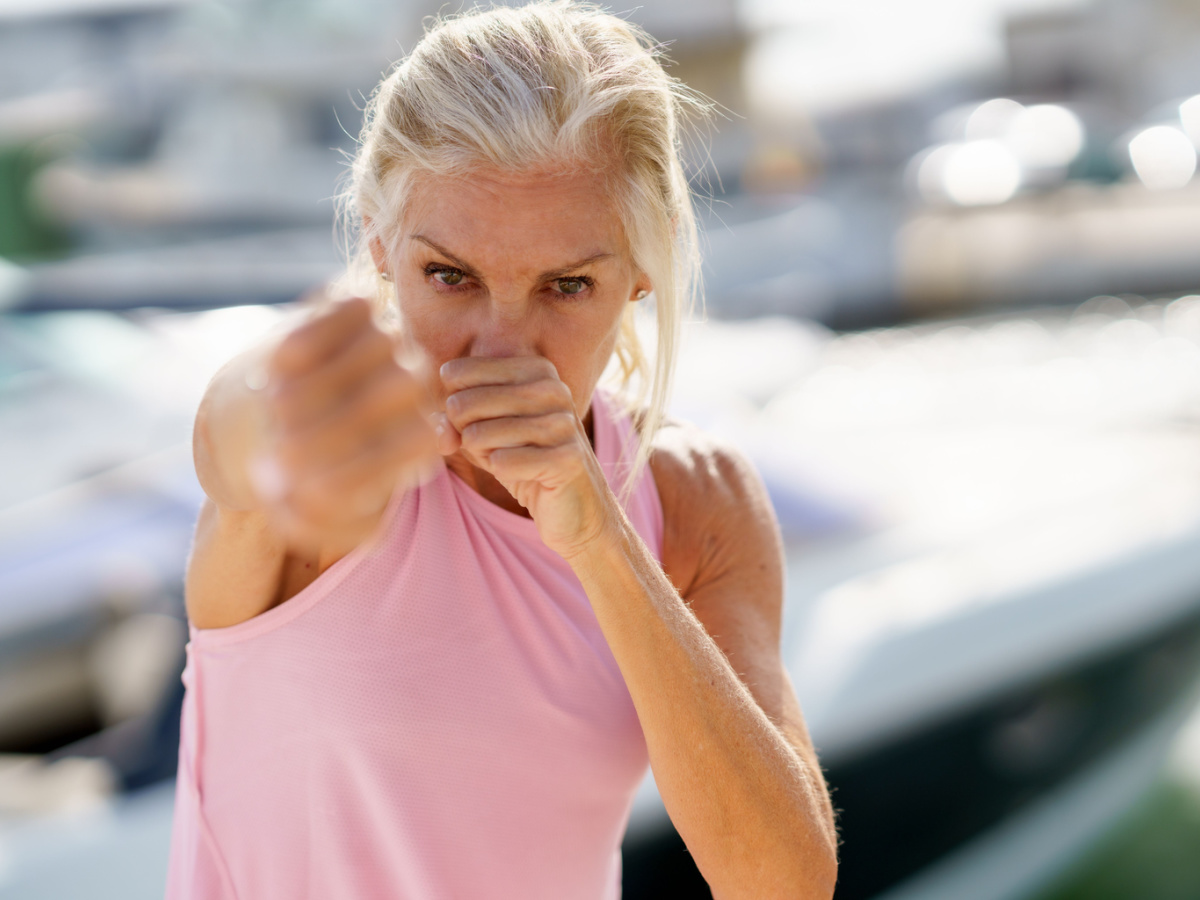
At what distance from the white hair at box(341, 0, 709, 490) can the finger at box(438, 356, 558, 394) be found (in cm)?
21

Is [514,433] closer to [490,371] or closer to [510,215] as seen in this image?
[490,371]

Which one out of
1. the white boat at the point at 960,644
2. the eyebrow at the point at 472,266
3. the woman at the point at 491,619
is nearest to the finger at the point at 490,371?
the woman at the point at 491,619

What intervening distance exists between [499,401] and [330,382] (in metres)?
0.24

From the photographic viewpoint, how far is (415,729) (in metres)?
0.96

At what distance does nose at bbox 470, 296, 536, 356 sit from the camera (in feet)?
3.11

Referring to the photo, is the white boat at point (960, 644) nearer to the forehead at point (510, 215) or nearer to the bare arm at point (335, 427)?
the forehead at point (510, 215)

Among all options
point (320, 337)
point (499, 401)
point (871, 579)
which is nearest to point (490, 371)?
point (499, 401)

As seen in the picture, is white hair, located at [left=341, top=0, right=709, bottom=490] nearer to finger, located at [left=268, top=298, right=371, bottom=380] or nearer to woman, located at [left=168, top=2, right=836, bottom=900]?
woman, located at [left=168, top=2, right=836, bottom=900]

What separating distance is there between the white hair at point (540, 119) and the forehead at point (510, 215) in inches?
0.6

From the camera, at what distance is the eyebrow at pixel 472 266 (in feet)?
3.10

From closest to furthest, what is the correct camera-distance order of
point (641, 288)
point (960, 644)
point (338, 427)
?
point (338, 427), point (641, 288), point (960, 644)

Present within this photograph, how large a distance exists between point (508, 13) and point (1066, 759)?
3.05 metres

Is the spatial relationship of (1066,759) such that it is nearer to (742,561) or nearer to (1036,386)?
(742,561)

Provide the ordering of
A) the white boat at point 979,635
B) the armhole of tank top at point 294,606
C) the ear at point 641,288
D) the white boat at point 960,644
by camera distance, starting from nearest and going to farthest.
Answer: the armhole of tank top at point 294,606, the ear at point 641,288, the white boat at point 960,644, the white boat at point 979,635
